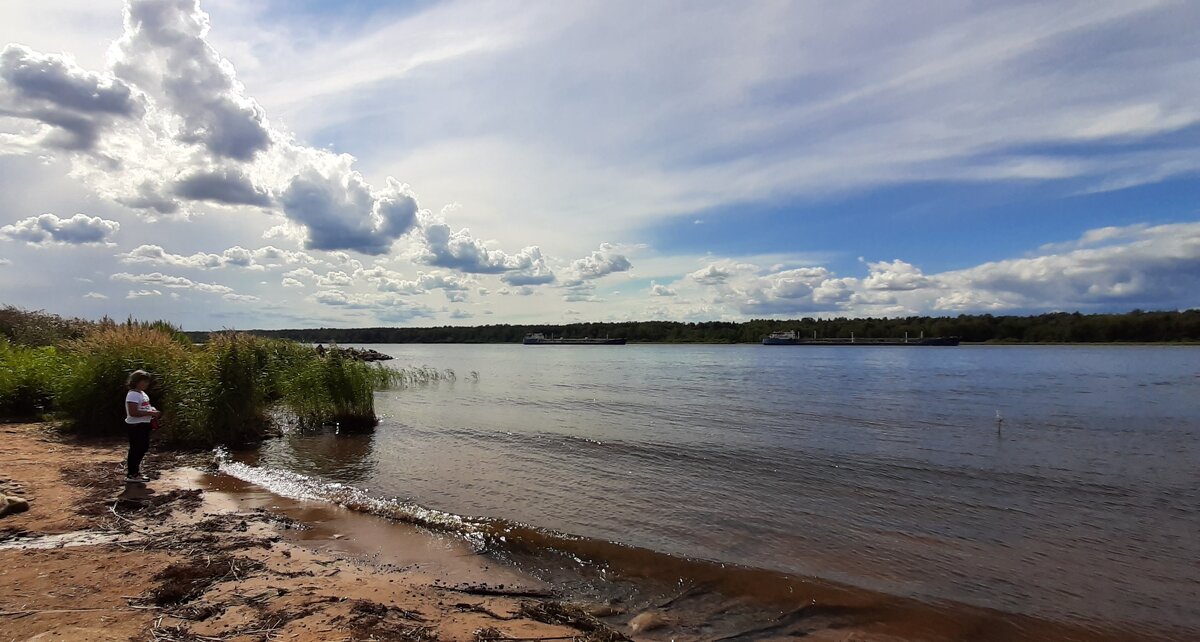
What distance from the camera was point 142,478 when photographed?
10469 millimetres

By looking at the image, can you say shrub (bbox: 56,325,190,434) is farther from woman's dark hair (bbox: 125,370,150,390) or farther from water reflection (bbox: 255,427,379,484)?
woman's dark hair (bbox: 125,370,150,390)

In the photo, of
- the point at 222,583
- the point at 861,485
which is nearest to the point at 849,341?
the point at 861,485

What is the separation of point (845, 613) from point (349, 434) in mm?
15500

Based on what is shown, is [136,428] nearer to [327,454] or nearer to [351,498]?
[351,498]

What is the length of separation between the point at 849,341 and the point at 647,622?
475ft

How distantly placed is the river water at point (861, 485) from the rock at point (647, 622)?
197cm

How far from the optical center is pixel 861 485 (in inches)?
484

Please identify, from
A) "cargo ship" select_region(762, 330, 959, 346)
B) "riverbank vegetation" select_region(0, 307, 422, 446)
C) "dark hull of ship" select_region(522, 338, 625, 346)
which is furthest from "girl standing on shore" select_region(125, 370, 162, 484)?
Answer: "dark hull of ship" select_region(522, 338, 625, 346)

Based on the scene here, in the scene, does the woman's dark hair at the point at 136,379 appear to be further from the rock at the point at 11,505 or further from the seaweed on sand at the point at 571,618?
the seaweed on sand at the point at 571,618

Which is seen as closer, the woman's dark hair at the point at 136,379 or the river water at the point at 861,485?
the river water at the point at 861,485

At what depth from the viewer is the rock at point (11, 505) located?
753cm

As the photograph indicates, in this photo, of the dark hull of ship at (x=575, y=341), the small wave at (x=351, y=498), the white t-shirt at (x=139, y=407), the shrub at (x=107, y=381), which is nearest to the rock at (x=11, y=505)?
the white t-shirt at (x=139, y=407)

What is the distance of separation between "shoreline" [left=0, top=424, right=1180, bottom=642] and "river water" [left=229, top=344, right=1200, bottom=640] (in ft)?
2.58

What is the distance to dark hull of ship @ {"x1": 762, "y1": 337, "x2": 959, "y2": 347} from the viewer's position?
417 ft
